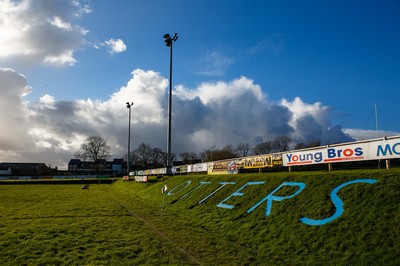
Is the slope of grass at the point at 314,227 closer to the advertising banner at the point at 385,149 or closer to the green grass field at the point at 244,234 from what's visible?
the green grass field at the point at 244,234

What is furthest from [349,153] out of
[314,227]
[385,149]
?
[314,227]

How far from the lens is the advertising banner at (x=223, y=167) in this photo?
28.9m

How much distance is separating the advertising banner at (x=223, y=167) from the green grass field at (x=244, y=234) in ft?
32.7

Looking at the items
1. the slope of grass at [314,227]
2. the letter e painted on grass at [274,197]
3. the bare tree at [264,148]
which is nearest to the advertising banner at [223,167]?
the slope of grass at [314,227]

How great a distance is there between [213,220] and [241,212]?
1.68m

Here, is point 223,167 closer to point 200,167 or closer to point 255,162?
point 255,162

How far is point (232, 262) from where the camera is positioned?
9.94 m

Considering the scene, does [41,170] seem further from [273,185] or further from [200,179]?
[273,185]

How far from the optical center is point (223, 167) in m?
30.8

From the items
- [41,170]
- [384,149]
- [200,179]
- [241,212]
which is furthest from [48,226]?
[41,170]

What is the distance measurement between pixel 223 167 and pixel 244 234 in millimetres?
17579

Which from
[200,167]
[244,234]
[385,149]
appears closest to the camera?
[244,234]

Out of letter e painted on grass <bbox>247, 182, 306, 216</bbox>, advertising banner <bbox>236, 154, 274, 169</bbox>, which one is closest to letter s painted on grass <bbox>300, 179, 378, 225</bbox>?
letter e painted on grass <bbox>247, 182, 306, 216</bbox>

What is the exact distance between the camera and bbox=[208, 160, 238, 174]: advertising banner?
1139 inches
